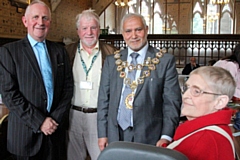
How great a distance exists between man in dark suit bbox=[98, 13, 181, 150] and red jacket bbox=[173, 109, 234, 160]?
81cm

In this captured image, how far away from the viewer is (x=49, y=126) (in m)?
2.16

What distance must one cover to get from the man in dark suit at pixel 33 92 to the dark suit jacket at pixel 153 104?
1.54 ft

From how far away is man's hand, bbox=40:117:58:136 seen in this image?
7.04 feet

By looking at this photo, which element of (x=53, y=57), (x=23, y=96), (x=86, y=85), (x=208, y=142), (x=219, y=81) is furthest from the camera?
(x=86, y=85)

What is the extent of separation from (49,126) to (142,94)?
2.45 ft

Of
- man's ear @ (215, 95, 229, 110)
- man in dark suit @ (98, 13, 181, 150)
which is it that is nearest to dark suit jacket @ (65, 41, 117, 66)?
man in dark suit @ (98, 13, 181, 150)

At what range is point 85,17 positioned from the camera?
93.9 inches

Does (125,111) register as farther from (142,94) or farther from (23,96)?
(23,96)

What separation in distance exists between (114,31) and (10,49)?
13408 mm

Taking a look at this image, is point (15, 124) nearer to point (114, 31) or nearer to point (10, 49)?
point (10, 49)

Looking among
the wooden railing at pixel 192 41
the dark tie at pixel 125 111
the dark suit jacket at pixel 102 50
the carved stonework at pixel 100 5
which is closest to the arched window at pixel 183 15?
the carved stonework at pixel 100 5

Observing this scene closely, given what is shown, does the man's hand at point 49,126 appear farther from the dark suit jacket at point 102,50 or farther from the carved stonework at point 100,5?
the carved stonework at point 100,5

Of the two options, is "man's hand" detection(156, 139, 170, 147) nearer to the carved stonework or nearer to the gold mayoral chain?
the gold mayoral chain

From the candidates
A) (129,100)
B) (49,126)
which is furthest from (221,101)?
(49,126)
